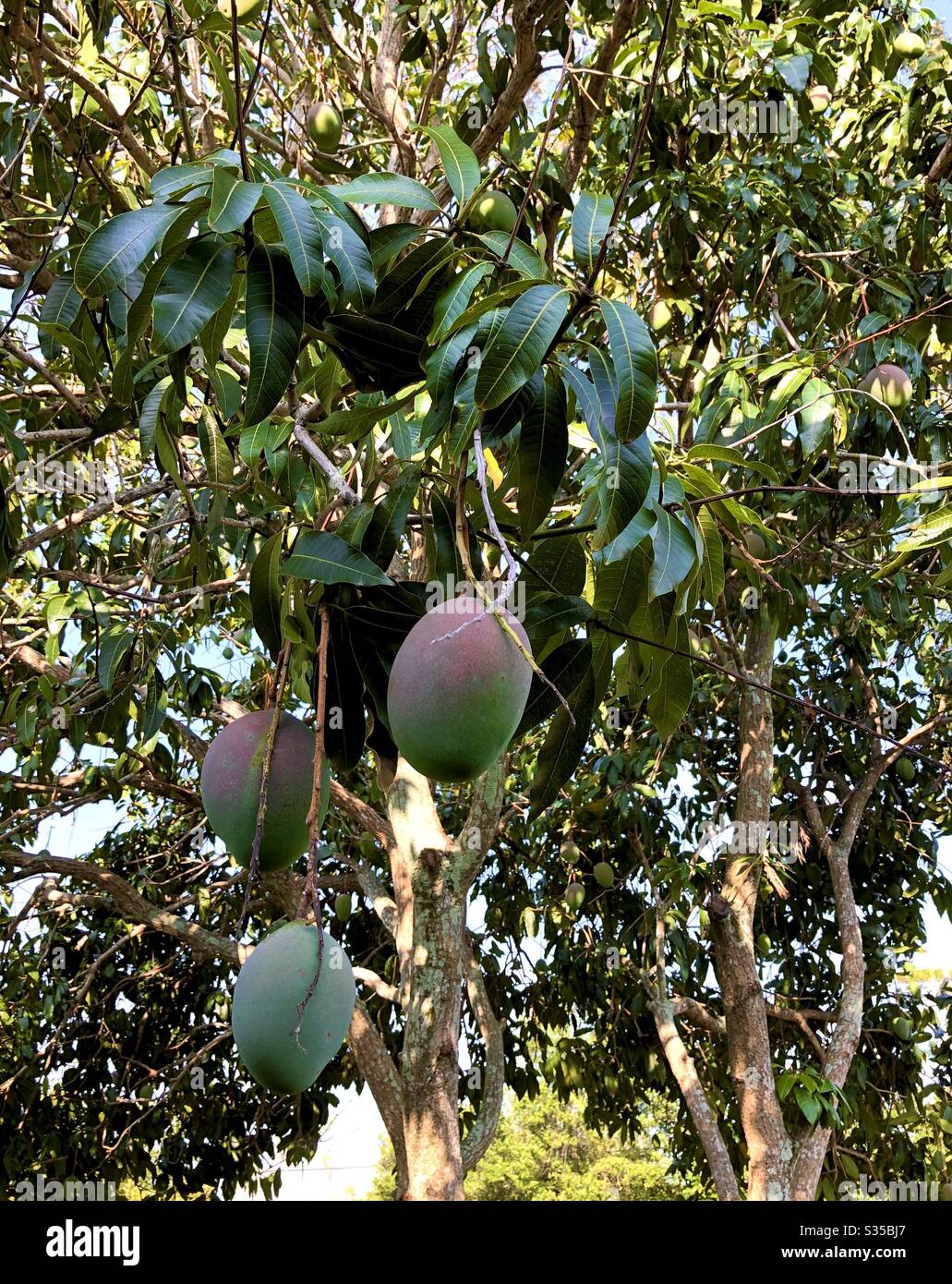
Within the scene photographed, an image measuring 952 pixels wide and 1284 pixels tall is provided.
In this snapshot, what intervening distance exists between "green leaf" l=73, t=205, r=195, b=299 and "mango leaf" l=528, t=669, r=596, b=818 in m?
0.74

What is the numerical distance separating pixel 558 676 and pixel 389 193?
2.13 feet

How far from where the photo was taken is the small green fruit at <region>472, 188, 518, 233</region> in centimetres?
280

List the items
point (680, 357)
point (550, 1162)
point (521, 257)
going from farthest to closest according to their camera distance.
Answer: point (550, 1162), point (680, 357), point (521, 257)

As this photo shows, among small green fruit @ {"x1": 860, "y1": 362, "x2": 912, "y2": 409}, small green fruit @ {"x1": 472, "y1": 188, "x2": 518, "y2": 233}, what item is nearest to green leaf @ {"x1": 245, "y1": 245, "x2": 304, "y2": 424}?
small green fruit @ {"x1": 472, "y1": 188, "x2": 518, "y2": 233}

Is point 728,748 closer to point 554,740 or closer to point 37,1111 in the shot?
point 37,1111

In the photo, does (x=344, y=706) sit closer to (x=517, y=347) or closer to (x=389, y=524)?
(x=389, y=524)

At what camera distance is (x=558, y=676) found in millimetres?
1453

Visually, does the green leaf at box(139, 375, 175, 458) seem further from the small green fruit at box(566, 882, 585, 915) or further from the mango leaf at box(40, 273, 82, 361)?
the small green fruit at box(566, 882, 585, 915)

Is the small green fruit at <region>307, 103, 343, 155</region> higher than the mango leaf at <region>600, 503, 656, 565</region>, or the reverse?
the small green fruit at <region>307, 103, 343, 155</region>

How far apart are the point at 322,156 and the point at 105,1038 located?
15.3 ft

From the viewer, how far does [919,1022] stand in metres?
5.55

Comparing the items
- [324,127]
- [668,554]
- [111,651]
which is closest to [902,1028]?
[111,651]

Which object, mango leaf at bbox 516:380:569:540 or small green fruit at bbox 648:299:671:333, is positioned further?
small green fruit at bbox 648:299:671:333

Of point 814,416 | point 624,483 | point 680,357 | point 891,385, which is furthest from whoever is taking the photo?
point 680,357
